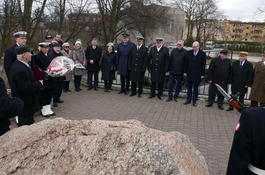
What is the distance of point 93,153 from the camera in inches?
81.4

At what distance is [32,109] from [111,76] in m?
5.17

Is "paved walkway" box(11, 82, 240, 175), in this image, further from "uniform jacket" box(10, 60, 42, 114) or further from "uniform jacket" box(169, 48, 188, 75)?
"uniform jacket" box(10, 60, 42, 114)

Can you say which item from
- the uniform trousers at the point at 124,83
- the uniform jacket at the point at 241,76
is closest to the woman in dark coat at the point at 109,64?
the uniform trousers at the point at 124,83

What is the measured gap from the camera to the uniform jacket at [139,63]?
8.56 meters

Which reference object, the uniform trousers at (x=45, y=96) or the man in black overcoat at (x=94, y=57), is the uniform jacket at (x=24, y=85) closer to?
the uniform trousers at (x=45, y=96)

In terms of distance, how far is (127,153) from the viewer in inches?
80.4

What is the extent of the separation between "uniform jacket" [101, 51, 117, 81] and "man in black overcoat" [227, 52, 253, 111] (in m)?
4.37

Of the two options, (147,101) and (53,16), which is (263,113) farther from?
(53,16)

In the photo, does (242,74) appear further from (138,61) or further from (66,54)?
(66,54)

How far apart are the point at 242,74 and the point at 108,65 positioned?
4.79m

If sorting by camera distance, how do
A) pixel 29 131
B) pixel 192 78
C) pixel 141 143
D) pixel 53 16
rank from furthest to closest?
1. pixel 53 16
2. pixel 192 78
3. pixel 29 131
4. pixel 141 143

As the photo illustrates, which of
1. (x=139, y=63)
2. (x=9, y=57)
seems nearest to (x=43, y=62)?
(x=9, y=57)

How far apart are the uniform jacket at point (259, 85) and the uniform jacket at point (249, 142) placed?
5.41 metres

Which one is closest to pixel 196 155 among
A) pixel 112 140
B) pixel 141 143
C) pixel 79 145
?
pixel 141 143
